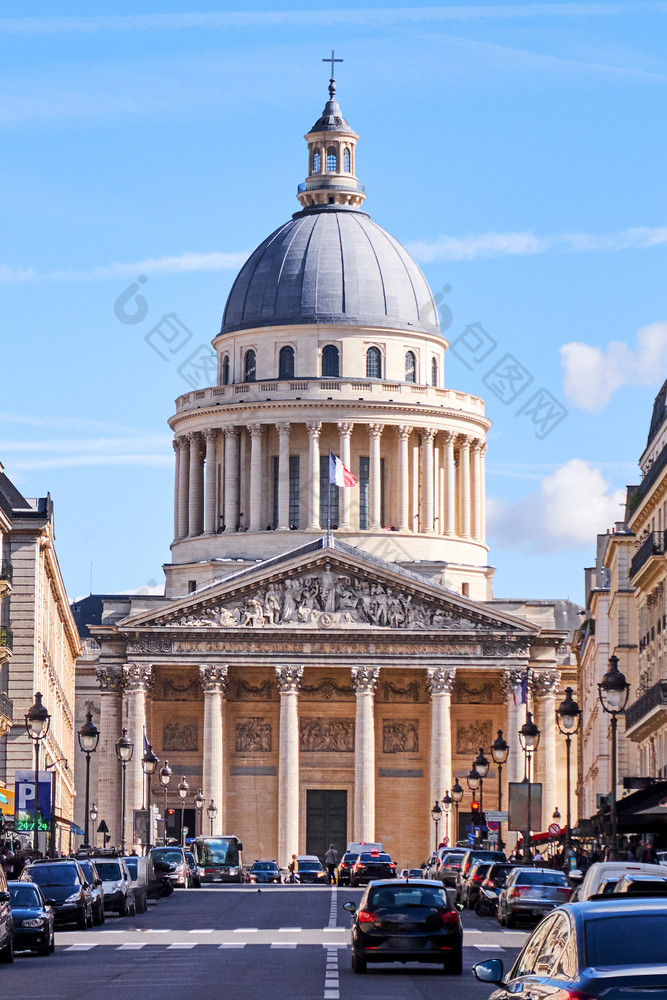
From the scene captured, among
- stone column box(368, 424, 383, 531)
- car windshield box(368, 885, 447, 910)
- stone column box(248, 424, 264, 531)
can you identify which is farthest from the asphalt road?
stone column box(248, 424, 264, 531)

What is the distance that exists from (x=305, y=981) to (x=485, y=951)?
8.84 meters

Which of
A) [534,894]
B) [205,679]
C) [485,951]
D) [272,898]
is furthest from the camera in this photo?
[205,679]

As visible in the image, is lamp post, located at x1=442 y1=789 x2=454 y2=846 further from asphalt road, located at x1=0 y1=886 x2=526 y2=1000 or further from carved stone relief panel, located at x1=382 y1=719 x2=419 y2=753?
asphalt road, located at x1=0 y1=886 x2=526 y2=1000

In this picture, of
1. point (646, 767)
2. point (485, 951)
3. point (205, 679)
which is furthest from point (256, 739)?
point (485, 951)

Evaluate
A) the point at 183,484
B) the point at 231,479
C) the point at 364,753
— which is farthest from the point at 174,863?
the point at 183,484

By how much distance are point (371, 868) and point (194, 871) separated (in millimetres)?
8465

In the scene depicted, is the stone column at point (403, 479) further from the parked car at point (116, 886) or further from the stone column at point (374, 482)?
the parked car at point (116, 886)

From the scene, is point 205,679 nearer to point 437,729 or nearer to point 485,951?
point 437,729

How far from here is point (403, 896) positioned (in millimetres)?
34688

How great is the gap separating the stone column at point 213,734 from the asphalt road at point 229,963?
2384 inches

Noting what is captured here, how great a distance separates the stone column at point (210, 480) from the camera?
468 feet

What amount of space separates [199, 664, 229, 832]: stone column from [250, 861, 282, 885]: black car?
17.0 m

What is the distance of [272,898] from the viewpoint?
2894 inches

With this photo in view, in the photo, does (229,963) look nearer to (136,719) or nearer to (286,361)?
(136,719)
